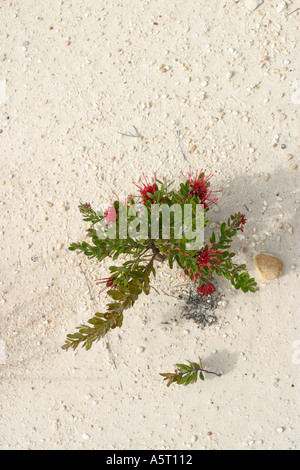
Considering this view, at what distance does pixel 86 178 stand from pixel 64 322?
32.2 inches

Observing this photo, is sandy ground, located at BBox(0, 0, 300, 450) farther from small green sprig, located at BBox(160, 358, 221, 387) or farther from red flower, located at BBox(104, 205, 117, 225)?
red flower, located at BBox(104, 205, 117, 225)

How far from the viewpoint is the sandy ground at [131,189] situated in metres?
2.18

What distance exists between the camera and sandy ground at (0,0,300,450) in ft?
7.14

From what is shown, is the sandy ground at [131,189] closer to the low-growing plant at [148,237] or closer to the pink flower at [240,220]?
the pink flower at [240,220]

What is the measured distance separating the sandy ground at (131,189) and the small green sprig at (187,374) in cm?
8

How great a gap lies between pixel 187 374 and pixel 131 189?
1021 mm

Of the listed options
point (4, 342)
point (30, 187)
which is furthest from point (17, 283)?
point (30, 187)

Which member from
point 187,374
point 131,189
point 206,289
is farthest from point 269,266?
point 131,189

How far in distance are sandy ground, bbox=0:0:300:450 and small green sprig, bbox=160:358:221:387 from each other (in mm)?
81

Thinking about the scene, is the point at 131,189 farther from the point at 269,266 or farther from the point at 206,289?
the point at 269,266

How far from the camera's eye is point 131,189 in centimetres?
223

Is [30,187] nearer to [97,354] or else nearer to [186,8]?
[97,354]

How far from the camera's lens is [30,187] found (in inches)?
90.0

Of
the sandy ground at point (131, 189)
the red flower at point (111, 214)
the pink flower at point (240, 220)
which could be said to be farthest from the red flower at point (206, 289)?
the red flower at point (111, 214)
